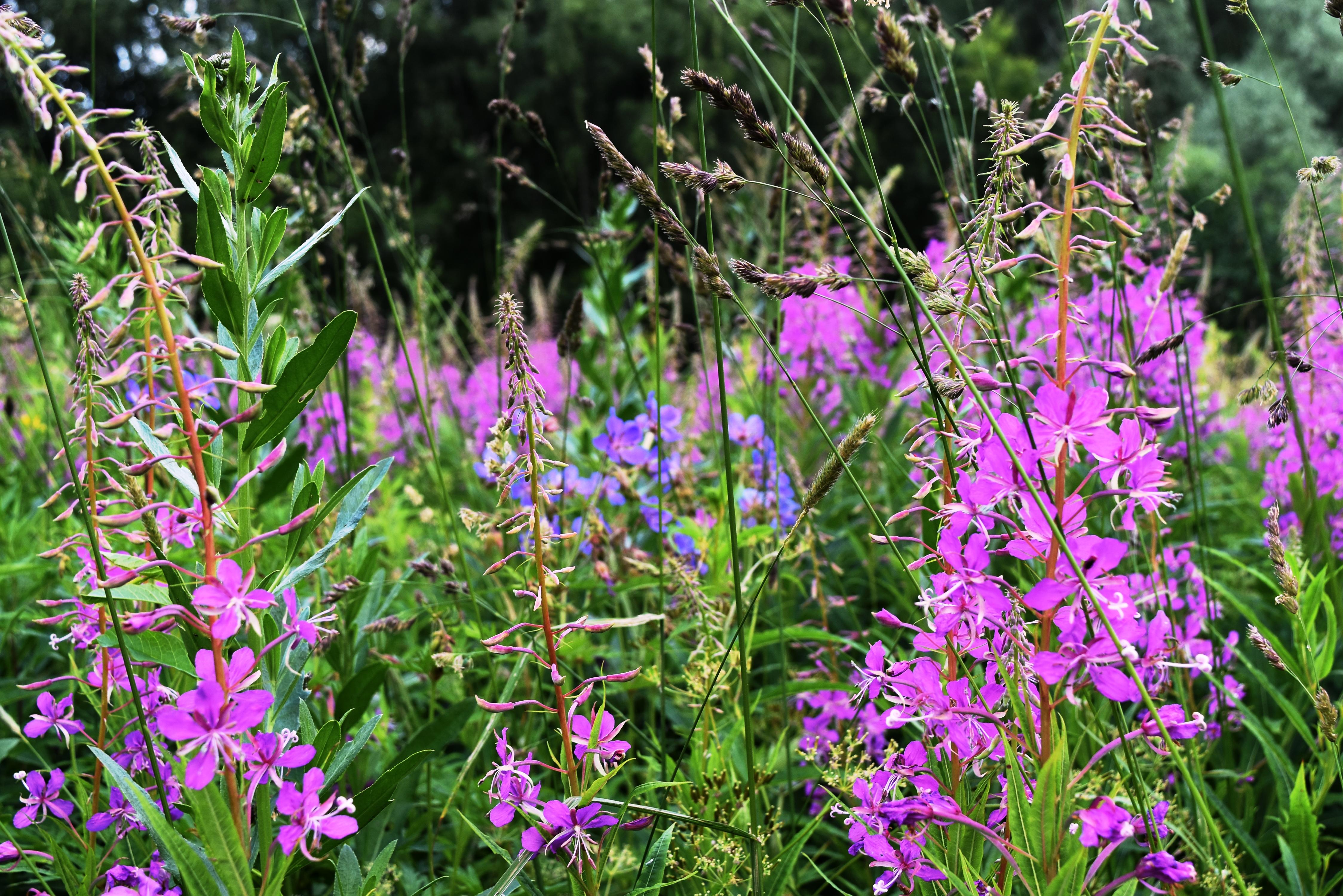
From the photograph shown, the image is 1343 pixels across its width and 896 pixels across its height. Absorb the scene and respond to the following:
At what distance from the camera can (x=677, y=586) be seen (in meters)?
1.53

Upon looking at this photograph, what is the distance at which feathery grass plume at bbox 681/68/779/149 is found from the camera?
3.48 feet

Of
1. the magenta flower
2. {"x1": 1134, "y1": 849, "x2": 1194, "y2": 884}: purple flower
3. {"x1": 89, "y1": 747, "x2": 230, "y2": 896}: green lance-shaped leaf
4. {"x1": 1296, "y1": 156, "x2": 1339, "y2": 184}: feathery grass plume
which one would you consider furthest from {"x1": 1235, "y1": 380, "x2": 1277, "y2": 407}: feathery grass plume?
the magenta flower

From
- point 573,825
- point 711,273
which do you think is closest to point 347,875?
point 573,825

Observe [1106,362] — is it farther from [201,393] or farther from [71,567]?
[71,567]

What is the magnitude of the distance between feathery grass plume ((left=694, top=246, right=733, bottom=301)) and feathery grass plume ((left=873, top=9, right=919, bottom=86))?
1.89ft

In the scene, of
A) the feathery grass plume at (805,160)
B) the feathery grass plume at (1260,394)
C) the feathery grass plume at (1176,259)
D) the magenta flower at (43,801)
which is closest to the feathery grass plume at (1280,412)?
the feathery grass plume at (1260,394)

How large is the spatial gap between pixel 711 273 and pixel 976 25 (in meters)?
1.17

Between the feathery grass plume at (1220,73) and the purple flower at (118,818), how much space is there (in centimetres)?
164

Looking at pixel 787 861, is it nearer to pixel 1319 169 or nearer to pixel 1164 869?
pixel 1164 869

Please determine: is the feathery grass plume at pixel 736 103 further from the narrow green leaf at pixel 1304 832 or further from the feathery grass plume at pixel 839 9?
the narrow green leaf at pixel 1304 832

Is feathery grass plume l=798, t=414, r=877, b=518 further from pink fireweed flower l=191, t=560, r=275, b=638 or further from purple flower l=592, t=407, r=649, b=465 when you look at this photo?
purple flower l=592, t=407, r=649, b=465

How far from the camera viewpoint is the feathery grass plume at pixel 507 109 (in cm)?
182

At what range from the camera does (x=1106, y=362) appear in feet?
2.77

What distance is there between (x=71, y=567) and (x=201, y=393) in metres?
1.25
